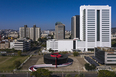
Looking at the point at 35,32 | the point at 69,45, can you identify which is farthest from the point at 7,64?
the point at 35,32

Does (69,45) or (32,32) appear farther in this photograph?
(32,32)

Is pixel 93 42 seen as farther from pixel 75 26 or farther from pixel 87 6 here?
pixel 75 26

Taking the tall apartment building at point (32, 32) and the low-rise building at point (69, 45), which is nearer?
the low-rise building at point (69, 45)

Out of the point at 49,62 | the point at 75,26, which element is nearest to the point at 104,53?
the point at 49,62

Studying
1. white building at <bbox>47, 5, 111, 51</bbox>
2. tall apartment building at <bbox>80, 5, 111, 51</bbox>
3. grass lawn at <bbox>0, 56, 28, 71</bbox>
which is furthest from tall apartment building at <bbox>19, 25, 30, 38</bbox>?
grass lawn at <bbox>0, 56, 28, 71</bbox>

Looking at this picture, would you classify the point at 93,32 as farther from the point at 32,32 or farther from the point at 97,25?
the point at 32,32

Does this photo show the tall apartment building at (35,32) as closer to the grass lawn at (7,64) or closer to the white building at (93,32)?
the white building at (93,32)

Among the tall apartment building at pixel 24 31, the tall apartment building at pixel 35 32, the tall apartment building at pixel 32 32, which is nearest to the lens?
the tall apartment building at pixel 35 32

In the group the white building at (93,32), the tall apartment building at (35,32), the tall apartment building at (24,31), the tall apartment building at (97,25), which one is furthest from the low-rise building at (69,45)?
the tall apartment building at (24,31)
